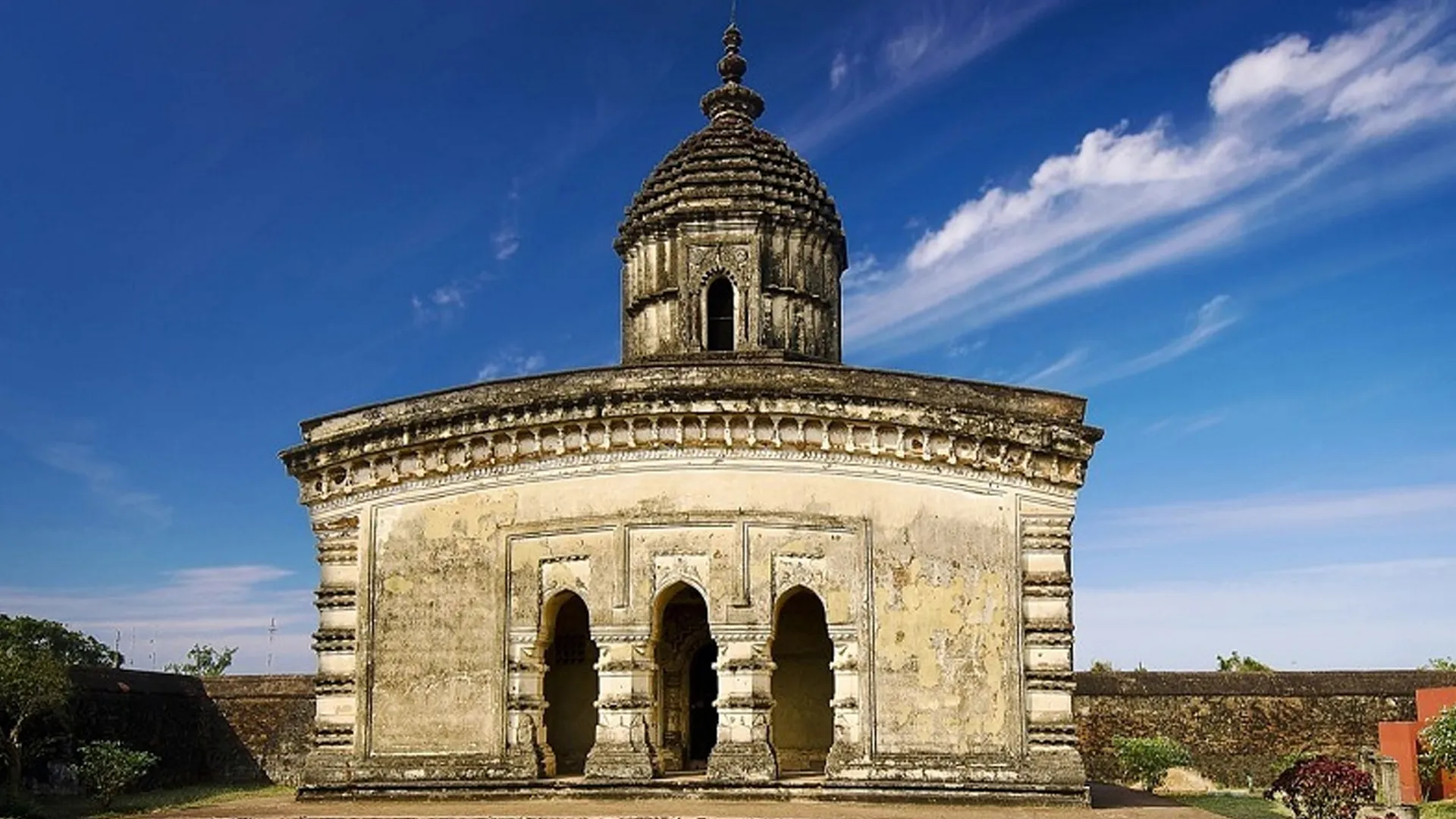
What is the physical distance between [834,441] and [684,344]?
4.96m

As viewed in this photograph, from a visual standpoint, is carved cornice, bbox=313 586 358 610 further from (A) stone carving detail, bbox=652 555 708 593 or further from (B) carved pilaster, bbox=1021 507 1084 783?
(B) carved pilaster, bbox=1021 507 1084 783

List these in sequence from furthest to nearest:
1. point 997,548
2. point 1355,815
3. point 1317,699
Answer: point 1317,699
point 997,548
point 1355,815

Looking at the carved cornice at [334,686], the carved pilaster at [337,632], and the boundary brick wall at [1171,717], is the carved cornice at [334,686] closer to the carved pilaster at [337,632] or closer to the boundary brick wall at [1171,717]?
the carved pilaster at [337,632]

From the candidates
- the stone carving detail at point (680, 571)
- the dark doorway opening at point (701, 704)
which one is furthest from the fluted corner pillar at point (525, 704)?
the dark doorway opening at point (701, 704)

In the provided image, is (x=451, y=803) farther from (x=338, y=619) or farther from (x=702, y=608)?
(x=702, y=608)

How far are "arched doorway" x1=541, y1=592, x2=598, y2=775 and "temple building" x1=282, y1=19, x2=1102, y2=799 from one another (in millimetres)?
931

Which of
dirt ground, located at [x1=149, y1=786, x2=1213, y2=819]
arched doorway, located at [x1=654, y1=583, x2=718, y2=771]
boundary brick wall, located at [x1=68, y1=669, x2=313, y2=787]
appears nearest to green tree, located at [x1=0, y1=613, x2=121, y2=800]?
boundary brick wall, located at [x1=68, y1=669, x2=313, y2=787]

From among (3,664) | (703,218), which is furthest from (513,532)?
(3,664)

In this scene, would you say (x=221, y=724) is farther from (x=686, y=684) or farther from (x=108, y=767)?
(x=686, y=684)

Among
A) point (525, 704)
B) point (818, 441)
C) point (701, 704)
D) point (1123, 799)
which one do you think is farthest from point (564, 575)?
point (1123, 799)

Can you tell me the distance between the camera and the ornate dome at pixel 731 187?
21.6m

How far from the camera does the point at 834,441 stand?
16672mm

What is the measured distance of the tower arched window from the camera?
2123 centimetres

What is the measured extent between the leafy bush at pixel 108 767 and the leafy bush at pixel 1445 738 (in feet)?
58.2
